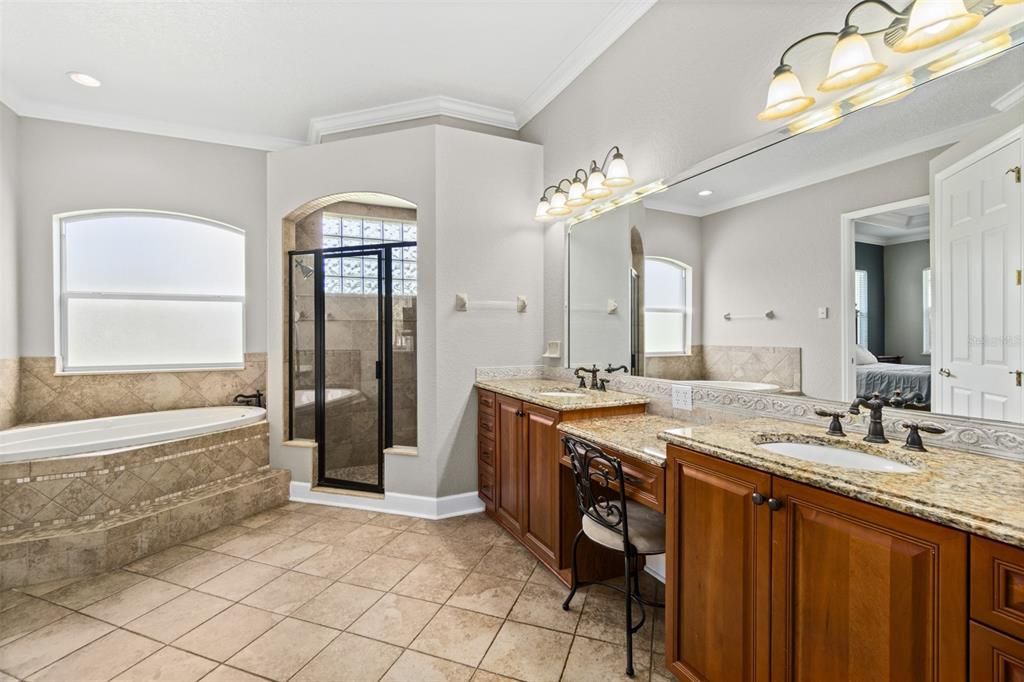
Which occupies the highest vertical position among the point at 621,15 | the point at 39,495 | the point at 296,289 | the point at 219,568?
the point at 621,15

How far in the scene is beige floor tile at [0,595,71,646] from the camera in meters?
1.92

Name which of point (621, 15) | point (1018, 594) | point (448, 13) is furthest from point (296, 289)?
point (1018, 594)

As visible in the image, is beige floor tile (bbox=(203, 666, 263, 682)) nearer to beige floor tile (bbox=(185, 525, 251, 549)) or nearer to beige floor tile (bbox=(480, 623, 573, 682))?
beige floor tile (bbox=(480, 623, 573, 682))

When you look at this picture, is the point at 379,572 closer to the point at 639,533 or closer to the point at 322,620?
the point at 322,620

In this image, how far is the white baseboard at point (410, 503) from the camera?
3.18 metres

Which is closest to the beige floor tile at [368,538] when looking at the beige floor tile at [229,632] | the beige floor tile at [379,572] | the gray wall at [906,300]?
the beige floor tile at [379,572]

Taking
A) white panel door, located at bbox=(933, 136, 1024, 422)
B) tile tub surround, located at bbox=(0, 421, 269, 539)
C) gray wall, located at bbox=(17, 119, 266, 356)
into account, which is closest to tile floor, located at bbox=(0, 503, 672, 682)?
tile tub surround, located at bbox=(0, 421, 269, 539)

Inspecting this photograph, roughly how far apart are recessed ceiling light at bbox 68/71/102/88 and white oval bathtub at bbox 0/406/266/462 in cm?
242

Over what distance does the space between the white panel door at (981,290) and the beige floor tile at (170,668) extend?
269cm

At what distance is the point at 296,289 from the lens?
3582mm

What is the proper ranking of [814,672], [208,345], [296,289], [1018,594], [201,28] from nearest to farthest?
[1018,594] → [814,672] → [201,28] → [296,289] → [208,345]

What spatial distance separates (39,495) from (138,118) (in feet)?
9.66

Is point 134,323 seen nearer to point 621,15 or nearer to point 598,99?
point 598,99

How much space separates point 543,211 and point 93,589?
10.7 ft
